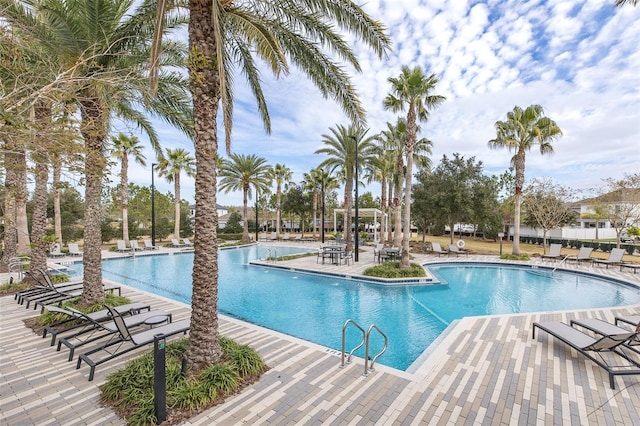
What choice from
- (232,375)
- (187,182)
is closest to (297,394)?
(232,375)

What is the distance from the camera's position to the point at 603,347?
15.9ft

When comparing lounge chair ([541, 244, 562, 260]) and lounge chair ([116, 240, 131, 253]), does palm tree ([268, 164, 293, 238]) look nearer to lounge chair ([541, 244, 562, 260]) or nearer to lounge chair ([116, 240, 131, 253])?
lounge chair ([116, 240, 131, 253])

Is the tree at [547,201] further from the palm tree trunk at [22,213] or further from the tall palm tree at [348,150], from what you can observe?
the palm tree trunk at [22,213]

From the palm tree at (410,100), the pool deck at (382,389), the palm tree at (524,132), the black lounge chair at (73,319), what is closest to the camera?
the pool deck at (382,389)

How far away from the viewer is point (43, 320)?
21.8 ft

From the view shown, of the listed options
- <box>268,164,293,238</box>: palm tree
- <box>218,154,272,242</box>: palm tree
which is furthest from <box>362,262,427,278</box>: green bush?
<box>268,164,293,238</box>: palm tree

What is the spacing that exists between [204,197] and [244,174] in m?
26.1

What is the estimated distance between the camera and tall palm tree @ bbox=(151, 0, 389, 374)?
4336mm

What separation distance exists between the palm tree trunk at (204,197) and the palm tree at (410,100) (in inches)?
434

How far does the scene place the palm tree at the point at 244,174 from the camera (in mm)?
29188

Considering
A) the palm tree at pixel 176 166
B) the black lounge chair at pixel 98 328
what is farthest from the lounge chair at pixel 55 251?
the black lounge chair at pixel 98 328

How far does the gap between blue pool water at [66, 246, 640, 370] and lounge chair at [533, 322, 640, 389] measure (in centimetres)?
268

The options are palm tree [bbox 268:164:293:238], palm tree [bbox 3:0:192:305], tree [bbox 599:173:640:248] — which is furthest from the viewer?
palm tree [bbox 268:164:293:238]

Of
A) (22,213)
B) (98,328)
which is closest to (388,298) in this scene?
(98,328)
